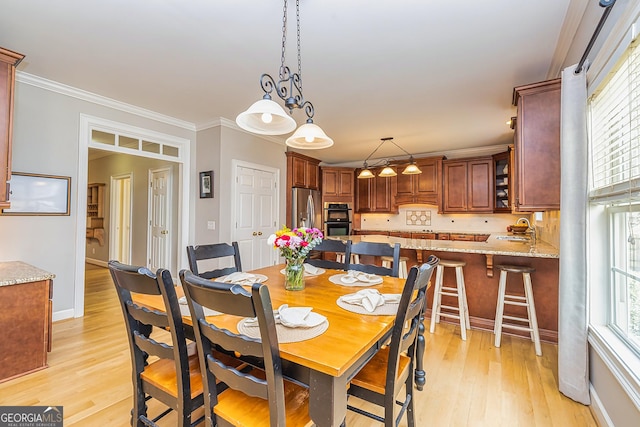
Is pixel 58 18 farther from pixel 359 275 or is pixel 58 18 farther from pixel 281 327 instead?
pixel 359 275

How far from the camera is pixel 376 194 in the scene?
630cm

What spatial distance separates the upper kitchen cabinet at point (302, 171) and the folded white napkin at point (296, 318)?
4077mm

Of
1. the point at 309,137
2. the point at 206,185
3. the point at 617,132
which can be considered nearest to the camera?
the point at 617,132

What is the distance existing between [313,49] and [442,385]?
2677 millimetres

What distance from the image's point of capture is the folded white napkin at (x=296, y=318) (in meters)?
1.14

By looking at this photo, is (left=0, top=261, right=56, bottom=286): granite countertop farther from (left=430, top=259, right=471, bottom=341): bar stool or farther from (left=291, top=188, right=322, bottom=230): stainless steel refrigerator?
(left=291, top=188, right=322, bottom=230): stainless steel refrigerator

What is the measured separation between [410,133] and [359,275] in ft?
11.0

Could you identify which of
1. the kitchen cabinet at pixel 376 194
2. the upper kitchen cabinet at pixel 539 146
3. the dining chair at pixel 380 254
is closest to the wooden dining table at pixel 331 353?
the dining chair at pixel 380 254

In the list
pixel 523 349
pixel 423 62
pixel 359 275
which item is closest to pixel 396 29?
pixel 423 62

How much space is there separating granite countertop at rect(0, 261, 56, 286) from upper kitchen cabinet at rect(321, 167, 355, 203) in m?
4.53

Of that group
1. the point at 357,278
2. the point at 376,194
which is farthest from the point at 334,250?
the point at 376,194

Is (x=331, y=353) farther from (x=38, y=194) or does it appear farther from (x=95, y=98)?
(x=95, y=98)

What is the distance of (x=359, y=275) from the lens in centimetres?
196

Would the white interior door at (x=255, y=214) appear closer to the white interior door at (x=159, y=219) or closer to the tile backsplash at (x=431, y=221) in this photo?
the white interior door at (x=159, y=219)
